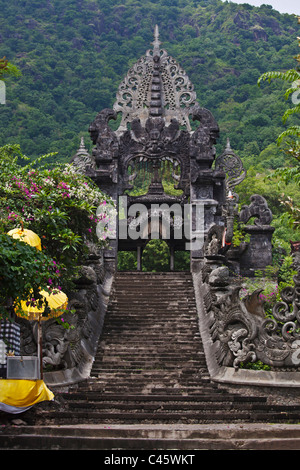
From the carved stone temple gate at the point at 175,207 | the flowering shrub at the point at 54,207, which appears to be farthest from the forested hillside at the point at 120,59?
the flowering shrub at the point at 54,207

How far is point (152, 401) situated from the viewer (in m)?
13.3

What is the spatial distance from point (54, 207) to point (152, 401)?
463 centimetres

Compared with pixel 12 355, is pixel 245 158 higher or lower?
higher

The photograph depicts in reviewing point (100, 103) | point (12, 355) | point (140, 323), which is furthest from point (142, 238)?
point (100, 103)

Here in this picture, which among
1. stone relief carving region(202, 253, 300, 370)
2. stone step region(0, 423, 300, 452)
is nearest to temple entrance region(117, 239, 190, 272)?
stone relief carving region(202, 253, 300, 370)

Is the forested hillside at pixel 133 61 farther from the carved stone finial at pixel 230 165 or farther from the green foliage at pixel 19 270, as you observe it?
the green foliage at pixel 19 270

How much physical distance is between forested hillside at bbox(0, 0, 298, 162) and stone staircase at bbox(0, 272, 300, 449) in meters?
A: 24.6

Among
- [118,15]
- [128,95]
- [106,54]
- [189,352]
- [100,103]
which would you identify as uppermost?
[118,15]

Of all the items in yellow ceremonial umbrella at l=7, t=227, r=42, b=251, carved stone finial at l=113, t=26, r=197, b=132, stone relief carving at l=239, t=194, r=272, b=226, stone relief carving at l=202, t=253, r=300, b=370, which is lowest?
stone relief carving at l=202, t=253, r=300, b=370

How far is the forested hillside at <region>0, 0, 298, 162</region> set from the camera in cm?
4919

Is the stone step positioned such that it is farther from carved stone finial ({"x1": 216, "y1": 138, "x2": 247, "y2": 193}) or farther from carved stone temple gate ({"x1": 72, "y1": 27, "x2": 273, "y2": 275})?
carved stone finial ({"x1": 216, "y1": 138, "x2": 247, "y2": 193})

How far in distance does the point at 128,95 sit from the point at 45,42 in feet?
137

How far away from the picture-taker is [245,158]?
160 ft
